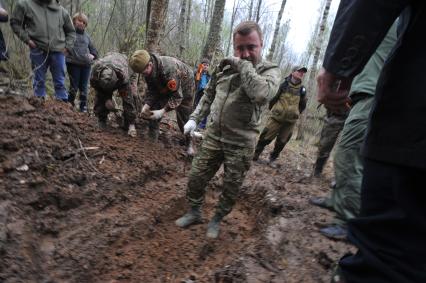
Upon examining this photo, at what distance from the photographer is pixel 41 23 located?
4973mm

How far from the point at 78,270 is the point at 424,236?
2.48m

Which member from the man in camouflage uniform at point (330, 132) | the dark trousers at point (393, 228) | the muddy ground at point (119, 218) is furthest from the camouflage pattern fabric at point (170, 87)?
the dark trousers at point (393, 228)

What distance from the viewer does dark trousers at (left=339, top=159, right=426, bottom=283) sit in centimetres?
98

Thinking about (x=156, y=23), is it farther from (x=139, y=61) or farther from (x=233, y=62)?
(x=233, y=62)

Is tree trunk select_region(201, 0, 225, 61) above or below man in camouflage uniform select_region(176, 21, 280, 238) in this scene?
above

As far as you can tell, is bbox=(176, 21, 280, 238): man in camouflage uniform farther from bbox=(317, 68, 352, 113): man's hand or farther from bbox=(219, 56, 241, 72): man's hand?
bbox=(317, 68, 352, 113): man's hand

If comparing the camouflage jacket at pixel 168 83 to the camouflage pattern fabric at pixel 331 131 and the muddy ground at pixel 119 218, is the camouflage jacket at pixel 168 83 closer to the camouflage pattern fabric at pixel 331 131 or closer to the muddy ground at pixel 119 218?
the muddy ground at pixel 119 218

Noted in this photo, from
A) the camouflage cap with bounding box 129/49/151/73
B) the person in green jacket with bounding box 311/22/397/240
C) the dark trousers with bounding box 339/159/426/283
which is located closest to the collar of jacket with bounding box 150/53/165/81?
the camouflage cap with bounding box 129/49/151/73

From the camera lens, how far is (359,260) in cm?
109

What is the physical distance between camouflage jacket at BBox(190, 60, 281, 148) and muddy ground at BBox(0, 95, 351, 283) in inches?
39.3

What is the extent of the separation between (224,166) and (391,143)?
222cm

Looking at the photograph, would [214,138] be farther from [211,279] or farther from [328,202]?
[328,202]

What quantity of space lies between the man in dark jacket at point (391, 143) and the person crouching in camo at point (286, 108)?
16.0 feet

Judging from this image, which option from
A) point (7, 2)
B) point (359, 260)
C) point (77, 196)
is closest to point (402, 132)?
point (359, 260)
